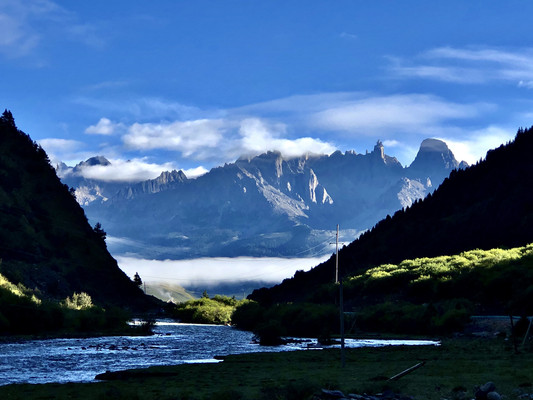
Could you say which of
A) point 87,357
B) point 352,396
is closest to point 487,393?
point 352,396

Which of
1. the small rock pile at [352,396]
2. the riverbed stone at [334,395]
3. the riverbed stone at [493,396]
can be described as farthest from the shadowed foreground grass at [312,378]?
the riverbed stone at [493,396]

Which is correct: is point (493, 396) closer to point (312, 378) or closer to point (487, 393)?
point (487, 393)

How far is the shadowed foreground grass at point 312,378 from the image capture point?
42156mm

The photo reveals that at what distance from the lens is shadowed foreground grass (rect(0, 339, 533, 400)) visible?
42.2 metres

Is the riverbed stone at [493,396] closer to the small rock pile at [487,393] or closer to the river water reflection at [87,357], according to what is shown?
the small rock pile at [487,393]

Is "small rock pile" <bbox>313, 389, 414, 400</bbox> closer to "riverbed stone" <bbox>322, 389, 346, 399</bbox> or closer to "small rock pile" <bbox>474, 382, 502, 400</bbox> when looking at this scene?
"riverbed stone" <bbox>322, 389, 346, 399</bbox>

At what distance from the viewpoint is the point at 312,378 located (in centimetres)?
5166

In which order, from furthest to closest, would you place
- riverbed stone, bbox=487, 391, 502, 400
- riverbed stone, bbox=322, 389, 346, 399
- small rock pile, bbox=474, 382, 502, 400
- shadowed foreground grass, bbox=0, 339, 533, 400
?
1. shadowed foreground grass, bbox=0, 339, 533, 400
2. small rock pile, bbox=474, 382, 502, 400
3. riverbed stone, bbox=487, 391, 502, 400
4. riverbed stone, bbox=322, 389, 346, 399

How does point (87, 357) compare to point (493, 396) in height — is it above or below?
below

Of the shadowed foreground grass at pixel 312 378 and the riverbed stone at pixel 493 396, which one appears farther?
the shadowed foreground grass at pixel 312 378

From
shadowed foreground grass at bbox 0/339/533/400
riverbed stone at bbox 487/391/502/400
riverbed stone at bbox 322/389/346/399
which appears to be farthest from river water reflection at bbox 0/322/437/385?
riverbed stone at bbox 487/391/502/400

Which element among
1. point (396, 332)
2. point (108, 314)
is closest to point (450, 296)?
point (396, 332)

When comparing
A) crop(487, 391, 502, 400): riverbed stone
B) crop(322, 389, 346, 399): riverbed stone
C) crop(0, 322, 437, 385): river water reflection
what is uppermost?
crop(322, 389, 346, 399): riverbed stone

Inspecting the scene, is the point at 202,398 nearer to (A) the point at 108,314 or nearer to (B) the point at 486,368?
(B) the point at 486,368
